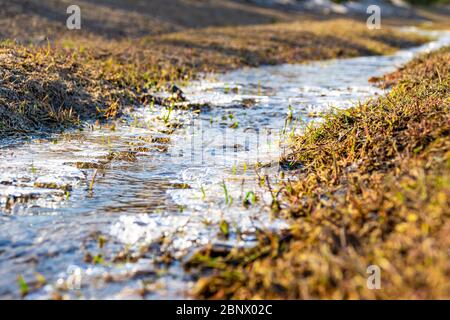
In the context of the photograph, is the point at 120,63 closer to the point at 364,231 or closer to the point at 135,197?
the point at 135,197

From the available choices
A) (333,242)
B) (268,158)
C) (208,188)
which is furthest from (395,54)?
(333,242)

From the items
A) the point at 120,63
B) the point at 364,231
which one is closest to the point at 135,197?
the point at 364,231

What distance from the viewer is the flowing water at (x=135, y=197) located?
4785 mm

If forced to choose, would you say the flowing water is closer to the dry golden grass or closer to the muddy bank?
the dry golden grass

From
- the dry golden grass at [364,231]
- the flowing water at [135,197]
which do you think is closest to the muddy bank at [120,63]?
the flowing water at [135,197]

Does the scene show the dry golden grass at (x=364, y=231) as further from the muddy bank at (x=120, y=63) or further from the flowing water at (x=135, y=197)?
the muddy bank at (x=120, y=63)

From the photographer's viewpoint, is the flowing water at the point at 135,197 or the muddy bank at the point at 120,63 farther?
the muddy bank at the point at 120,63

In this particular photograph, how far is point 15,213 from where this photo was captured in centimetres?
591

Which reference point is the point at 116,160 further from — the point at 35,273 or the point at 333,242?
the point at 333,242

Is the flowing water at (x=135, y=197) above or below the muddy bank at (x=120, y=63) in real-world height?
below

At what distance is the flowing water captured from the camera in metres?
4.79

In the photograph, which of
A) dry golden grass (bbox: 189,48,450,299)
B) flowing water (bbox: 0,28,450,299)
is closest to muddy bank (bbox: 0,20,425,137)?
flowing water (bbox: 0,28,450,299)

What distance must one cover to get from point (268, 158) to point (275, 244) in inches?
136

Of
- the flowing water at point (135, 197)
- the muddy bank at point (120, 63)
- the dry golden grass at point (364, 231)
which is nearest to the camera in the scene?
the dry golden grass at point (364, 231)
